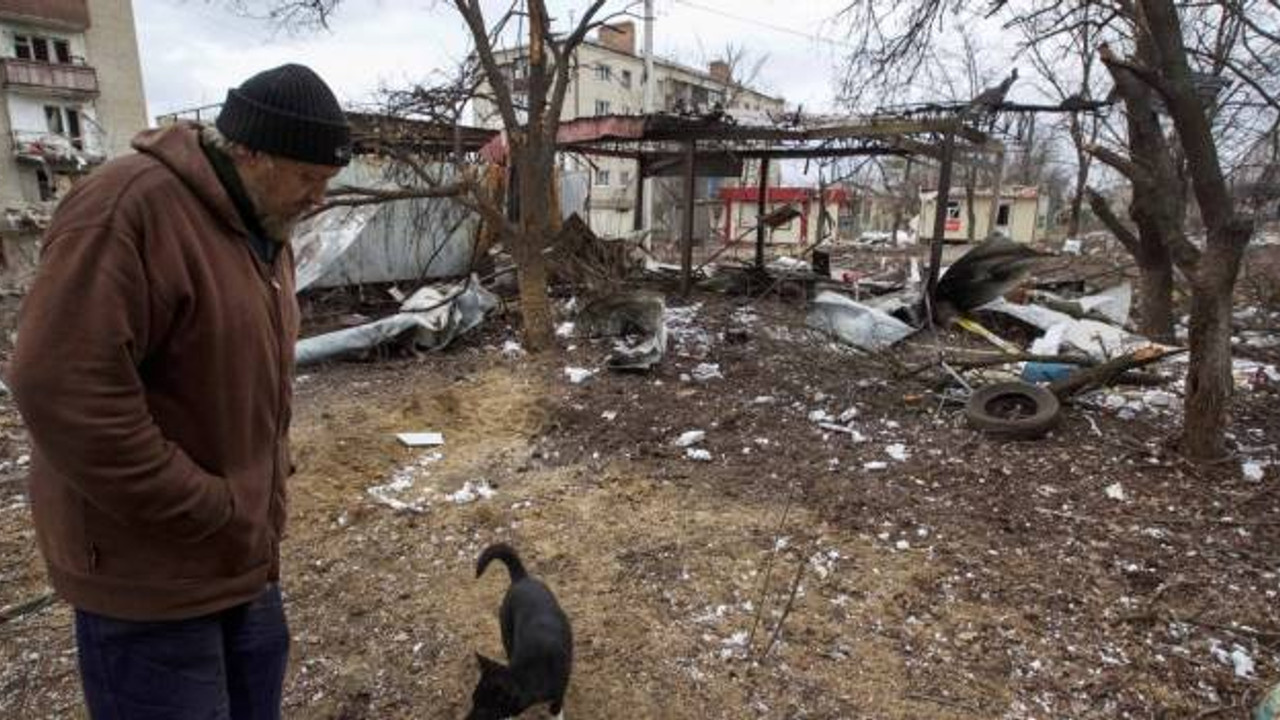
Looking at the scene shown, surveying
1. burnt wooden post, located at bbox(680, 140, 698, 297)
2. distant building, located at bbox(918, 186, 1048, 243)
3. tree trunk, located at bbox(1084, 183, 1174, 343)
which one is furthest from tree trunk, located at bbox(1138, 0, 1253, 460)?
distant building, located at bbox(918, 186, 1048, 243)

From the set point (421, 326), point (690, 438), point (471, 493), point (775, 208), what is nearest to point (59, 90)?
point (775, 208)

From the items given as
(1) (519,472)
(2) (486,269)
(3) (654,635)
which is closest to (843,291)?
(2) (486,269)

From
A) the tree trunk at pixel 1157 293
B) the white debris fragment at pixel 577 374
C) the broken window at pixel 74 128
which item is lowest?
Answer: the white debris fragment at pixel 577 374

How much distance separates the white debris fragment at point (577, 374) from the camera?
7023 mm

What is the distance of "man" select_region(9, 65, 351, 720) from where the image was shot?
1.10 meters

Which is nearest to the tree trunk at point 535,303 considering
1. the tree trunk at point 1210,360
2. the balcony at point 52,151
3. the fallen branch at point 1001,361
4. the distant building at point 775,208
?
the fallen branch at point 1001,361

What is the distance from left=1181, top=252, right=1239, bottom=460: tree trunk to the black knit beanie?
4.96 m

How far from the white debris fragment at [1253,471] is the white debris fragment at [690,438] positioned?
3396mm

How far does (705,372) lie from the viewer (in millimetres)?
7203

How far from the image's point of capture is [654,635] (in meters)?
3.13

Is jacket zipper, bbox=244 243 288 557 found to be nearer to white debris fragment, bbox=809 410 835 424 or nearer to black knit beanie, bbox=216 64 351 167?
black knit beanie, bbox=216 64 351 167

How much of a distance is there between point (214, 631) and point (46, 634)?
2.47m

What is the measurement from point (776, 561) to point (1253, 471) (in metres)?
3.16

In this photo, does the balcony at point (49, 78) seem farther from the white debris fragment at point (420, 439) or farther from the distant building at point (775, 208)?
the white debris fragment at point (420, 439)
